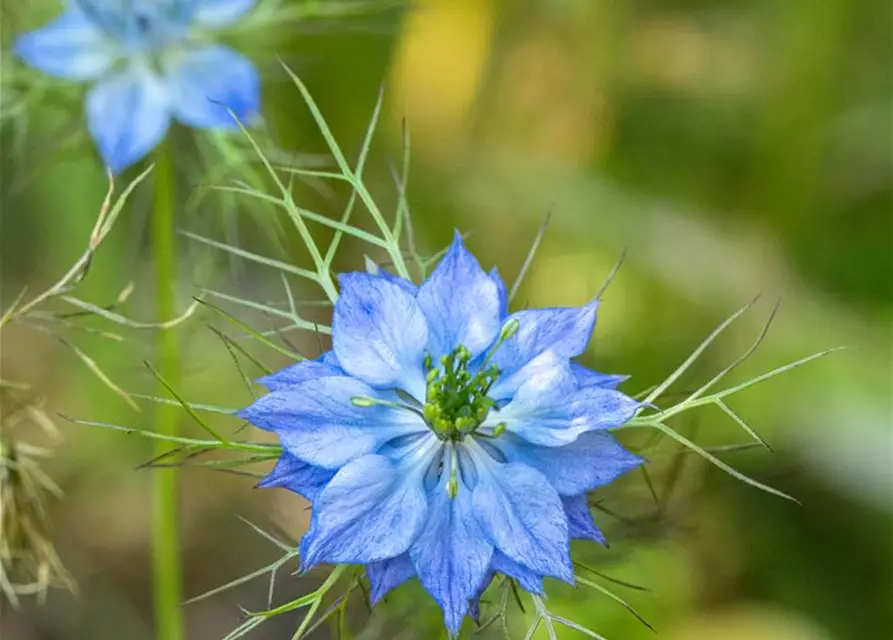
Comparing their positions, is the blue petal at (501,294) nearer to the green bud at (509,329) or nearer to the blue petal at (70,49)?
the green bud at (509,329)

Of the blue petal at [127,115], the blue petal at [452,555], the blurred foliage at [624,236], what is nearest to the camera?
the blue petal at [452,555]

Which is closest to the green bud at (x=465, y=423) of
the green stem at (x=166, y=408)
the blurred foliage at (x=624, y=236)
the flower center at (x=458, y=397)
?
the flower center at (x=458, y=397)

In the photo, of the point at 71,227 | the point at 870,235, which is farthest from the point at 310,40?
the point at 870,235

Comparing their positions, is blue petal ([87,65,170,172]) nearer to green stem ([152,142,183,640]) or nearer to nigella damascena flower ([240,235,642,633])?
green stem ([152,142,183,640])

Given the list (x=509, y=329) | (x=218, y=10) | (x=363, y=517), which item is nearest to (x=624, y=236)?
(x=218, y=10)

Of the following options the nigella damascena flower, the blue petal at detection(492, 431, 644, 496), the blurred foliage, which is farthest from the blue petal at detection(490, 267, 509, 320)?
the blurred foliage

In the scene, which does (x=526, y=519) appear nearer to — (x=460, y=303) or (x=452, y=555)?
(x=452, y=555)

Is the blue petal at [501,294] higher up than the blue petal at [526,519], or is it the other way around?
the blue petal at [501,294]

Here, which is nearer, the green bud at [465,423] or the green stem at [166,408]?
the green bud at [465,423]
